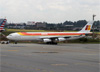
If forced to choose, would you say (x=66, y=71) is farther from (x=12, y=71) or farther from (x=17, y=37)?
(x=17, y=37)

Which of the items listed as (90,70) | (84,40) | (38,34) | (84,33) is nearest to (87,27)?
(84,33)

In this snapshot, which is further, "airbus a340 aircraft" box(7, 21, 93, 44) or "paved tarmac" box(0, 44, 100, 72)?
"airbus a340 aircraft" box(7, 21, 93, 44)

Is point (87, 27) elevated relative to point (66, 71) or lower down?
elevated

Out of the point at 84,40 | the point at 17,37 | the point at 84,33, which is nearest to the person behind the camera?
the point at 17,37

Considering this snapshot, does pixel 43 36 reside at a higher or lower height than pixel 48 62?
higher

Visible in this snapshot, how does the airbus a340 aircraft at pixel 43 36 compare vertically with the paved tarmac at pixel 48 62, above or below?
above

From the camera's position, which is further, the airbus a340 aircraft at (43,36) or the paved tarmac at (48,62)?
the airbus a340 aircraft at (43,36)

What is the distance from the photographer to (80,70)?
14.7 metres

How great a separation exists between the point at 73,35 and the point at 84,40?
33.4ft

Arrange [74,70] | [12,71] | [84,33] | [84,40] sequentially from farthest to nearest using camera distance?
[84,40] → [84,33] → [74,70] → [12,71]

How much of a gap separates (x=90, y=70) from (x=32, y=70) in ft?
12.9

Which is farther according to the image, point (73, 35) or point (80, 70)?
A: point (73, 35)

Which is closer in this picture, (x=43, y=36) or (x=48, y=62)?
(x=48, y=62)

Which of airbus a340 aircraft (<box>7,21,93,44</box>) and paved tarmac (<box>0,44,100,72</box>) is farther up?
airbus a340 aircraft (<box>7,21,93,44</box>)
